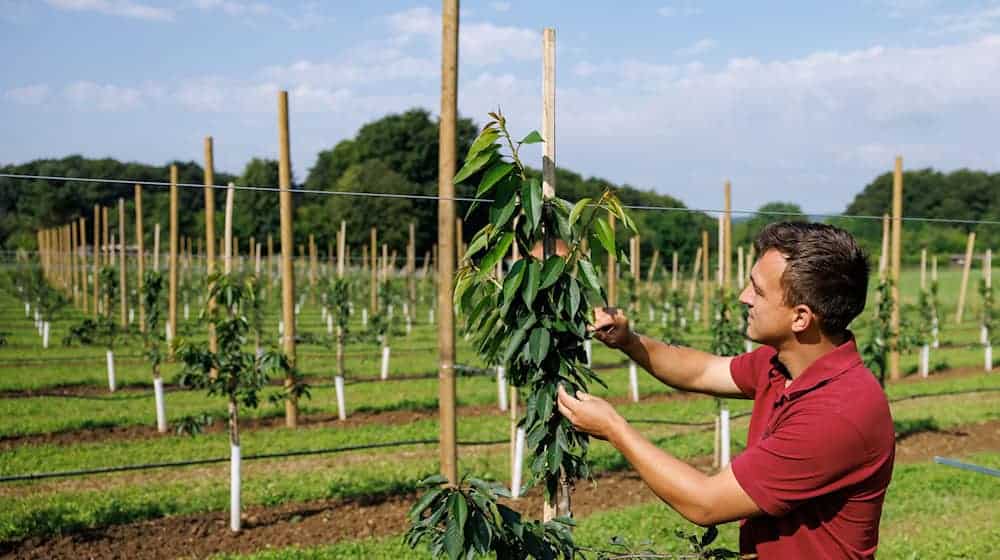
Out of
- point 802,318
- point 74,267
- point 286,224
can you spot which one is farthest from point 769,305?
point 74,267

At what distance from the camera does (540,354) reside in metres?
2.93

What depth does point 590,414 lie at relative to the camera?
8.96 feet

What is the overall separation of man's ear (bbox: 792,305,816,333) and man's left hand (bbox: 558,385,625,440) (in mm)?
555

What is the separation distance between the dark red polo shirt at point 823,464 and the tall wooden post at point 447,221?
3.46 meters

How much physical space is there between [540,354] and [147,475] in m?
7.88

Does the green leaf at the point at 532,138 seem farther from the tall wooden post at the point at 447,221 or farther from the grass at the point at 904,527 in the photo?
the grass at the point at 904,527

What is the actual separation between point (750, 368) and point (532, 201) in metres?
0.94

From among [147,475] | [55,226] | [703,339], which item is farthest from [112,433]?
[55,226]

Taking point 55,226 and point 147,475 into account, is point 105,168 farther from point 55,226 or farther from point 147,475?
point 147,475

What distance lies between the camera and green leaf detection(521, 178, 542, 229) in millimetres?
2892

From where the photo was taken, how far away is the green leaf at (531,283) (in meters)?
2.92

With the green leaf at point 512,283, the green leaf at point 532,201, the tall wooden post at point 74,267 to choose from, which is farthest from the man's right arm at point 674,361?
the tall wooden post at point 74,267

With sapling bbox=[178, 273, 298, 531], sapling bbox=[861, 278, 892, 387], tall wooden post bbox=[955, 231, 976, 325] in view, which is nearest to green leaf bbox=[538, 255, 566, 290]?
sapling bbox=[178, 273, 298, 531]

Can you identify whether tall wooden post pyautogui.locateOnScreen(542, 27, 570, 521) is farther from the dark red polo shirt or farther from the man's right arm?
the dark red polo shirt
